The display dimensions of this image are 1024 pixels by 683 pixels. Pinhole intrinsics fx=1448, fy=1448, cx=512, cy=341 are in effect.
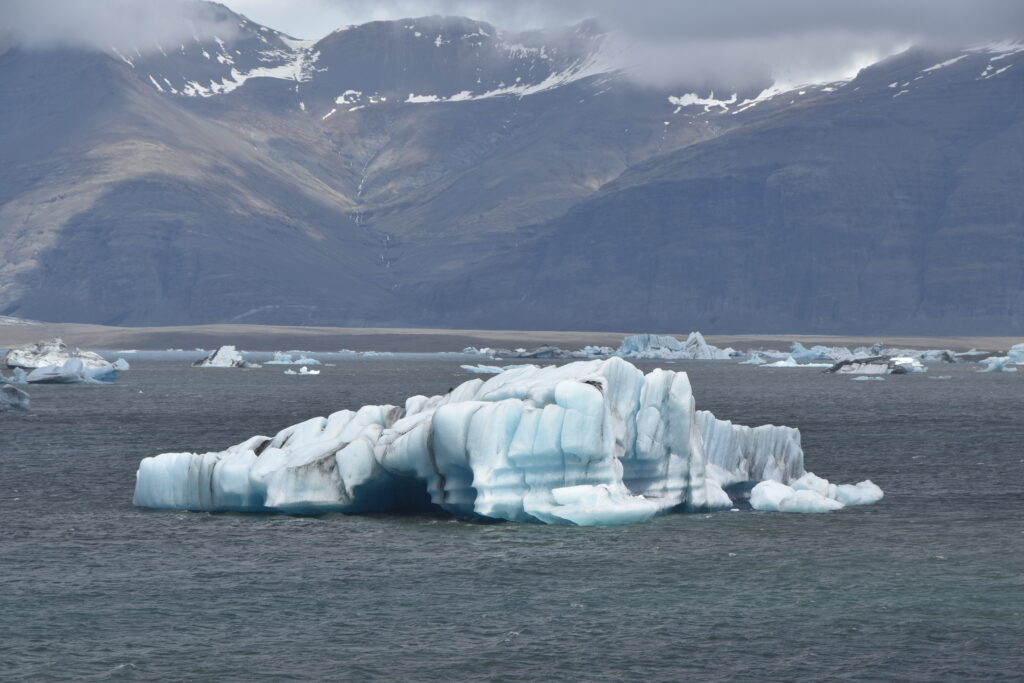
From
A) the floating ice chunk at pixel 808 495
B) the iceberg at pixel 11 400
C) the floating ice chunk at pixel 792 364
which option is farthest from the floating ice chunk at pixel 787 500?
the floating ice chunk at pixel 792 364

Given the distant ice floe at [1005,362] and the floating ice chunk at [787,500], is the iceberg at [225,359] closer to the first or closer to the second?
the distant ice floe at [1005,362]

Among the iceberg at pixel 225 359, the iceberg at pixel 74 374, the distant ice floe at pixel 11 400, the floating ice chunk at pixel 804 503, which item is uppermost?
the iceberg at pixel 225 359

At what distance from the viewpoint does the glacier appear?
3788cm

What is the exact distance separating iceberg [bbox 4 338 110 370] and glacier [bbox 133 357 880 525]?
91.0 meters

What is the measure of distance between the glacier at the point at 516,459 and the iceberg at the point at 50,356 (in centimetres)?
9101

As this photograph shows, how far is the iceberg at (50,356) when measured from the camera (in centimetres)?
13112

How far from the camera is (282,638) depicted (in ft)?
91.1

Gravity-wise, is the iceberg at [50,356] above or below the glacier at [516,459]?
above

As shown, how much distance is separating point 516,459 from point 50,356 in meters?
105

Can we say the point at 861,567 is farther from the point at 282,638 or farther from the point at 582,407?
the point at 282,638

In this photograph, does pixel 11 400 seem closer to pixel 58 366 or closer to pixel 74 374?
pixel 58 366

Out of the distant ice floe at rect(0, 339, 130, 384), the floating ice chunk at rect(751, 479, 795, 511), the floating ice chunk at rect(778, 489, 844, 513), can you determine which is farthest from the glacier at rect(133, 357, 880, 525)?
the distant ice floe at rect(0, 339, 130, 384)

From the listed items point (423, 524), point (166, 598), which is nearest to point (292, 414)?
point (423, 524)

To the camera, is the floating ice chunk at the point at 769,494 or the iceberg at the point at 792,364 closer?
the floating ice chunk at the point at 769,494
